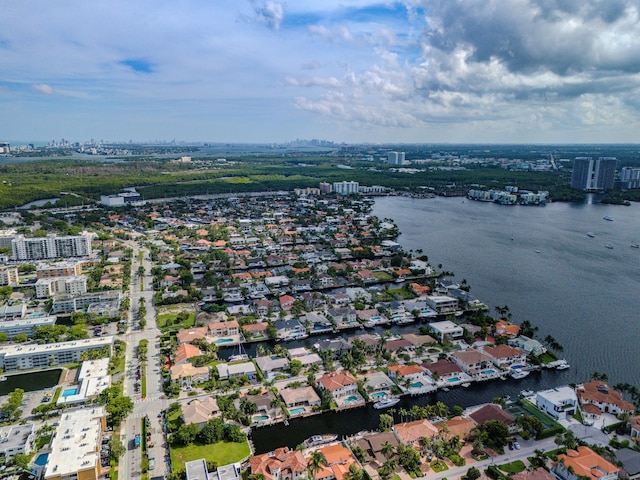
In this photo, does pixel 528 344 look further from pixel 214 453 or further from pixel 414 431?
pixel 214 453

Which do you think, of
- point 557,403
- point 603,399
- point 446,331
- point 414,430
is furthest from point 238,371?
point 603,399

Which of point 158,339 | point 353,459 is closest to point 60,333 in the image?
point 158,339

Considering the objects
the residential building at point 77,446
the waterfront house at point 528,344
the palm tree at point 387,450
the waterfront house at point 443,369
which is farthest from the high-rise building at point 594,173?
the residential building at point 77,446

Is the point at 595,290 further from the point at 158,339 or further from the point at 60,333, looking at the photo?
the point at 60,333

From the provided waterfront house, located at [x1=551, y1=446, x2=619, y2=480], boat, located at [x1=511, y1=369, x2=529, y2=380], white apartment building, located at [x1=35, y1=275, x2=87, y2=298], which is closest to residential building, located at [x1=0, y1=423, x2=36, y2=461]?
white apartment building, located at [x1=35, y1=275, x2=87, y2=298]

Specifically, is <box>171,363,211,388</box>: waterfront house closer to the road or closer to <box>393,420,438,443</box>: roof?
the road

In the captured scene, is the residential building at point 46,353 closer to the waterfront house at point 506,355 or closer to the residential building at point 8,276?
the residential building at point 8,276
